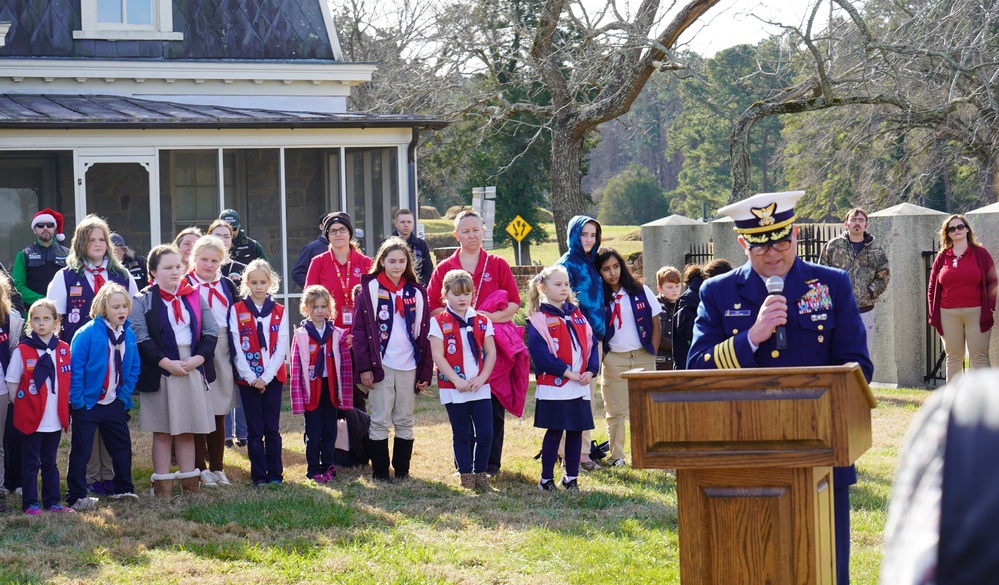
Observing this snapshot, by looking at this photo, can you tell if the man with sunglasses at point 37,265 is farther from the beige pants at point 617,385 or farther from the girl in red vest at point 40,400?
the beige pants at point 617,385

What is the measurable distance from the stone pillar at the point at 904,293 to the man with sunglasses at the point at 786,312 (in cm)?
922

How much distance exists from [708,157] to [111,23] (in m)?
52.0

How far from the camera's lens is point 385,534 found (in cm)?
681

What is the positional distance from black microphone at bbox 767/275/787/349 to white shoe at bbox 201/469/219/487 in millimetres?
5306

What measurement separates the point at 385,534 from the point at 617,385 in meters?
2.69

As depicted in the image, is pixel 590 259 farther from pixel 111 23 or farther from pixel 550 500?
pixel 111 23

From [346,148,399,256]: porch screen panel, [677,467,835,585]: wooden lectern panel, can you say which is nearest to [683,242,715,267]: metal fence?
[346,148,399,256]: porch screen panel

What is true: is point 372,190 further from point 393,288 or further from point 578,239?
point 393,288

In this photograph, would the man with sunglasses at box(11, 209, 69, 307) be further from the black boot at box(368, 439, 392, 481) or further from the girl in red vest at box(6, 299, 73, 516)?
the black boot at box(368, 439, 392, 481)

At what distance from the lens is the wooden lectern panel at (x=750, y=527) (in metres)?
3.38

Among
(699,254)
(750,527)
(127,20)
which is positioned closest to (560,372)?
(750,527)

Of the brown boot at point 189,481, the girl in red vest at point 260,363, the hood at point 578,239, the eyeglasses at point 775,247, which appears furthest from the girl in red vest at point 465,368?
the eyeglasses at point 775,247

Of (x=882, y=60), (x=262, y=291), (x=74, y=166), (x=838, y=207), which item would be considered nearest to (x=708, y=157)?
(x=838, y=207)

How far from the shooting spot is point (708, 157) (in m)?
65.6
